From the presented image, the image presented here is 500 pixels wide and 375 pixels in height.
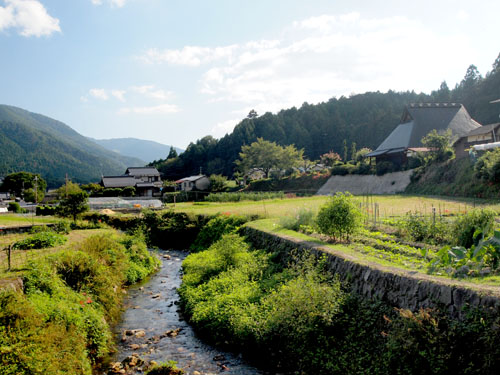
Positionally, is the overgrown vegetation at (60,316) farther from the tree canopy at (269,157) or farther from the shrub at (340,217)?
the tree canopy at (269,157)

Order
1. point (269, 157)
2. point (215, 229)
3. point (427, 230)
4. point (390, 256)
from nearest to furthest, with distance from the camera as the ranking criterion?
point (390, 256)
point (427, 230)
point (215, 229)
point (269, 157)

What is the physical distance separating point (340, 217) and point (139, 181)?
210 feet

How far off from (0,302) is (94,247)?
7.11m

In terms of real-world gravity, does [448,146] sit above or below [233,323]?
above

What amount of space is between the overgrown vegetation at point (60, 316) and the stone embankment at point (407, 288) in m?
6.00

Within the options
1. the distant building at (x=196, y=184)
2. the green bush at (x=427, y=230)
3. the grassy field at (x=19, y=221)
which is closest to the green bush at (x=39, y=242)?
the grassy field at (x=19, y=221)

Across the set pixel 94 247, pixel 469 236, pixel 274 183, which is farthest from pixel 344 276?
pixel 274 183

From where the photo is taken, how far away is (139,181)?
7150 centimetres

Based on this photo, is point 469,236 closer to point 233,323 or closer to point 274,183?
point 233,323

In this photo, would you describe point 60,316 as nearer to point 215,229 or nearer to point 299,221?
point 299,221

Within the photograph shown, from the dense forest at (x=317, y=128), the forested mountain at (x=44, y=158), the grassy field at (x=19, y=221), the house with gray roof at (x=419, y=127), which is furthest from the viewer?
the forested mountain at (x=44, y=158)

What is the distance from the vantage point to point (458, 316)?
6.04 m

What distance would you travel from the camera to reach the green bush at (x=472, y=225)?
8867 mm

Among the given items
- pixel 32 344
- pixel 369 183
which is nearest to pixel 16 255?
pixel 32 344
